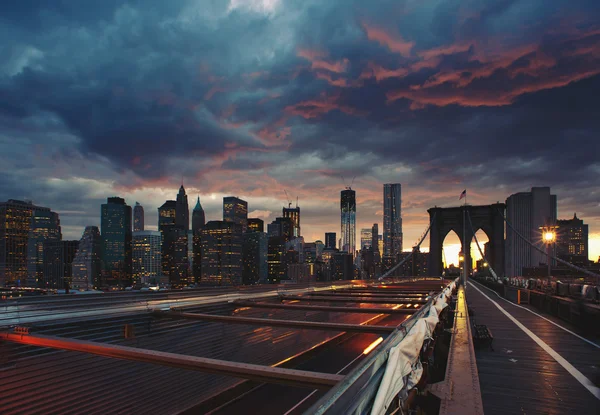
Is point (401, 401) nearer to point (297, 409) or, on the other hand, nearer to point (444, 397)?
point (444, 397)

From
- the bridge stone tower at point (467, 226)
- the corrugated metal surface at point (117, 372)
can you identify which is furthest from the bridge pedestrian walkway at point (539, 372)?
the bridge stone tower at point (467, 226)

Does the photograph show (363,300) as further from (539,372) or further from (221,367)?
(221,367)

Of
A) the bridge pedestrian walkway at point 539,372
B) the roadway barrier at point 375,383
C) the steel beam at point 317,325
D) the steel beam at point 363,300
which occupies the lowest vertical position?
the bridge pedestrian walkway at point 539,372

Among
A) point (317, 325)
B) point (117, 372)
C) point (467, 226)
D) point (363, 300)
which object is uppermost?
point (467, 226)

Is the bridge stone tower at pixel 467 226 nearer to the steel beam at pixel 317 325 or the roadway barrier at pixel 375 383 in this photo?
the steel beam at pixel 317 325

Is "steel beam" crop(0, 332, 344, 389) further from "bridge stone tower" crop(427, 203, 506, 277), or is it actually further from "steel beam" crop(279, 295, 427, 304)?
"bridge stone tower" crop(427, 203, 506, 277)

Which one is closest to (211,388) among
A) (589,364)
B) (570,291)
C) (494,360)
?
(494,360)

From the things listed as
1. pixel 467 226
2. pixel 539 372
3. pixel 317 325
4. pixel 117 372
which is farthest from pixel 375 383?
pixel 467 226
